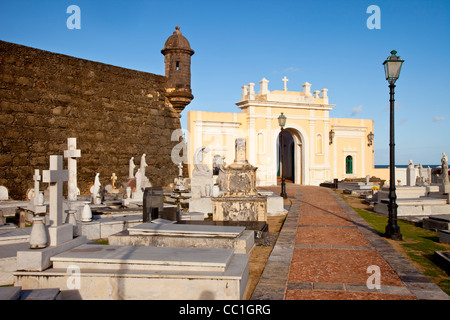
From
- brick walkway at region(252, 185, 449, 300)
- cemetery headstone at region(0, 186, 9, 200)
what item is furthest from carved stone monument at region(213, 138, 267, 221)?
cemetery headstone at region(0, 186, 9, 200)

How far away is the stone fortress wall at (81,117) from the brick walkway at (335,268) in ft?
33.1

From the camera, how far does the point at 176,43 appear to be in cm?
2073

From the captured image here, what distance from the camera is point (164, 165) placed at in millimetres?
21484

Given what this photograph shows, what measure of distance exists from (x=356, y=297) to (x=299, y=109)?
26697mm

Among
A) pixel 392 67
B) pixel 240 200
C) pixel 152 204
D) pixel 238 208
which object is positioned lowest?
pixel 238 208

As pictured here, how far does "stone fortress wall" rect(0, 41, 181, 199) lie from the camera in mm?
14539

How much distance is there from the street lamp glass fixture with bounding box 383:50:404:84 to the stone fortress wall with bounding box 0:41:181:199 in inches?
485

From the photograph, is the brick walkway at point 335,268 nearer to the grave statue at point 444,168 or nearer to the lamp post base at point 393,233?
the lamp post base at point 393,233

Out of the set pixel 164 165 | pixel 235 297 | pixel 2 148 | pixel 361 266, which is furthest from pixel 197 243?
pixel 164 165

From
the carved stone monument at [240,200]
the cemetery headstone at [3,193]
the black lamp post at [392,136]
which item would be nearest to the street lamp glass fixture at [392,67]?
the black lamp post at [392,136]

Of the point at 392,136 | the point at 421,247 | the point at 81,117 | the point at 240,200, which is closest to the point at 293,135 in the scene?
the point at 81,117

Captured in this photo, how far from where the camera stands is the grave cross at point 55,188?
5798mm

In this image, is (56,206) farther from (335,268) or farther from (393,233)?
(393,233)

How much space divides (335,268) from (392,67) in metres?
5.21
